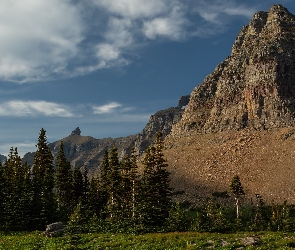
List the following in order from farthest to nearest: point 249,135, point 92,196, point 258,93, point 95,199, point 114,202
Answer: point 258,93, point 249,135, point 92,196, point 95,199, point 114,202

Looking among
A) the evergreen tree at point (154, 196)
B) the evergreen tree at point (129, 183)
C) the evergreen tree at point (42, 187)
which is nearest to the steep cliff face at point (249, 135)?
the evergreen tree at point (129, 183)

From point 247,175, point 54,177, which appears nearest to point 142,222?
point 54,177

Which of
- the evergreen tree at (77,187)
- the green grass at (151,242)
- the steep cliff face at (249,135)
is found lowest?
the green grass at (151,242)

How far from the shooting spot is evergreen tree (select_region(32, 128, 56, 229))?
195 ft

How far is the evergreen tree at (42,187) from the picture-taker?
5938 cm

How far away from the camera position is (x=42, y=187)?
223 feet

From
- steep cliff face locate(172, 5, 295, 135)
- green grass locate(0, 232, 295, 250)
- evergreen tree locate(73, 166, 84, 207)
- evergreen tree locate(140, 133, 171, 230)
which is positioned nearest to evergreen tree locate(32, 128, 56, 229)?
evergreen tree locate(73, 166, 84, 207)

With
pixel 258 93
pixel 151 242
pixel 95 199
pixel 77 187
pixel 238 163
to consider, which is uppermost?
pixel 258 93

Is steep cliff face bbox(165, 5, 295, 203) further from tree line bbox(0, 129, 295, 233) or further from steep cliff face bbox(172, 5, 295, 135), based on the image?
tree line bbox(0, 129, 295, 233)

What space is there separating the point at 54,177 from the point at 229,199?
199 ft

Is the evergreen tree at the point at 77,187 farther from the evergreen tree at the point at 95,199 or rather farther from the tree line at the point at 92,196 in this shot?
the evergreen tree at the point at 95,199

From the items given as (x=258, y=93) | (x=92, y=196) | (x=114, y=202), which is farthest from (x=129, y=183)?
(x=258, y=93)

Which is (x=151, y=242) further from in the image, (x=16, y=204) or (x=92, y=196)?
(x=92, y=196)

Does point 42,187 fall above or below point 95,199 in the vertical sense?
above
